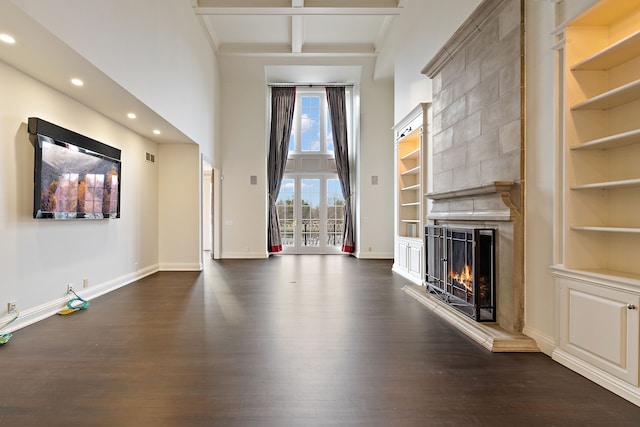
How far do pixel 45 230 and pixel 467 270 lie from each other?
471cm

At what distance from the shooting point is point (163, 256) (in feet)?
23.3

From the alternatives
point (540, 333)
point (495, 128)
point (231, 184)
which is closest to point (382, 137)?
point (231, 184)

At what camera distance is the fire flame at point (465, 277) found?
140 inches

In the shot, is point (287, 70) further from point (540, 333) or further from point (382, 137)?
point (540, 333)

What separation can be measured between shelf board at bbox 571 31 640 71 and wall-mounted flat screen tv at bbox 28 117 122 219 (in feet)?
16.6

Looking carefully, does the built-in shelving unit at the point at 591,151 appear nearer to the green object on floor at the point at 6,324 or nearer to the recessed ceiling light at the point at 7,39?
the recessed ceiling light at the point at 7,39

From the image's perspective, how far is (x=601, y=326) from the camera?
2.28m

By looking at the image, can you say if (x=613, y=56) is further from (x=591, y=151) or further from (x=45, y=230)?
(x=45, y=230)

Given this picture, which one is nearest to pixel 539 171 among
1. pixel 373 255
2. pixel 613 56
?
pixel 613 56

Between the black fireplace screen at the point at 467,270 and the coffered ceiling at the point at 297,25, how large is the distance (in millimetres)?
4951

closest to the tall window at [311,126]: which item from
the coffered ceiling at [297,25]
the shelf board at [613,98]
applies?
the coffered ceiling at [297,25]

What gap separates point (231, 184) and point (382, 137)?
14.4ft

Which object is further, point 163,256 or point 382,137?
point 382,137

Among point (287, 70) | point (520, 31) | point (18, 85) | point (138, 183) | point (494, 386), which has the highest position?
point (287, 70)
